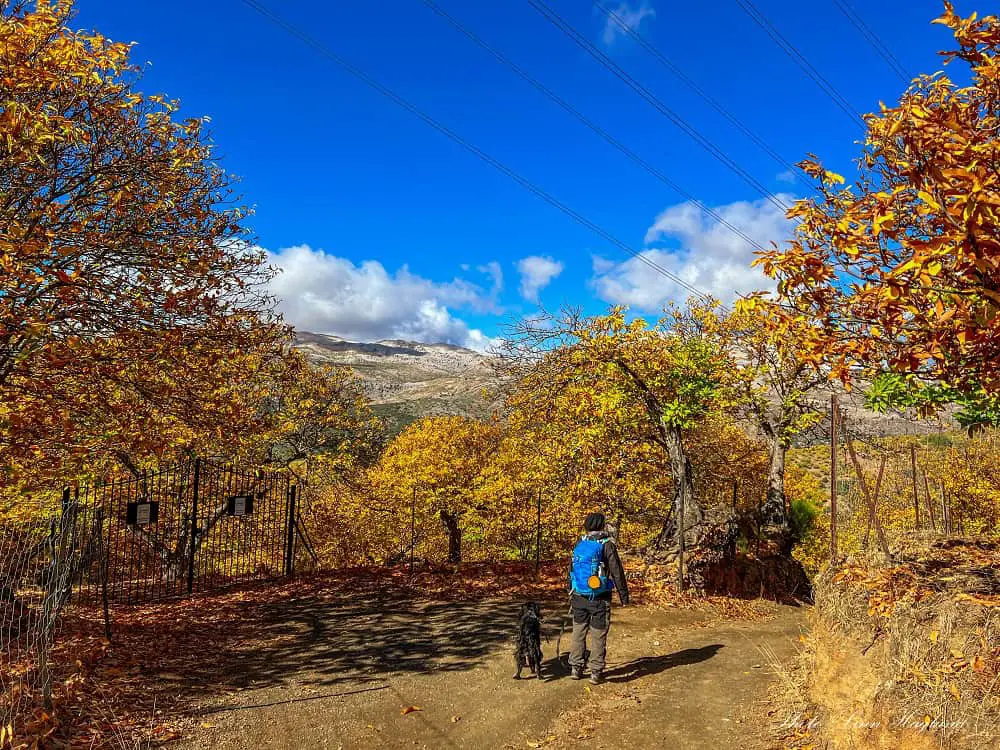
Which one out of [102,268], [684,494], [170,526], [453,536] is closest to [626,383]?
[684,494]

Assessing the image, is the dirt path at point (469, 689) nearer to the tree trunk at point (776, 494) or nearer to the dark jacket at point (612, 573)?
the dark jacket at point (612, 573)

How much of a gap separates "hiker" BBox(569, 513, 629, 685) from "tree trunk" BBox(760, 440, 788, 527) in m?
13.2

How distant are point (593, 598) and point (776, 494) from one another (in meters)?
14.1

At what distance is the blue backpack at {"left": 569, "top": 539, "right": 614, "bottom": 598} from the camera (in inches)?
289

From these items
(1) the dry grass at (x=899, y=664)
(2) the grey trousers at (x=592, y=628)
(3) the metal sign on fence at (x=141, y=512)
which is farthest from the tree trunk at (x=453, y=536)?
(1) the dry grass at (x=899, y=664)

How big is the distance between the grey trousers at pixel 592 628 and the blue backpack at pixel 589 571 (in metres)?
0.13

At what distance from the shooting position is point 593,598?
24.2 feet

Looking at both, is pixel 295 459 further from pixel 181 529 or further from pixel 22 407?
pixel 22 407

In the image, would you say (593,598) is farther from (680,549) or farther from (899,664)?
(680,549)

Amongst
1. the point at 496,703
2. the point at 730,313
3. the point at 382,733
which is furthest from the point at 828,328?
the point at 730,313

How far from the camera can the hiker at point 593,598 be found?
23.9 feet

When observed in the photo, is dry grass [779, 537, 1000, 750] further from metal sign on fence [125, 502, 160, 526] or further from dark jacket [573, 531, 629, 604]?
metal sign on fence [125, 502, 160, 526]

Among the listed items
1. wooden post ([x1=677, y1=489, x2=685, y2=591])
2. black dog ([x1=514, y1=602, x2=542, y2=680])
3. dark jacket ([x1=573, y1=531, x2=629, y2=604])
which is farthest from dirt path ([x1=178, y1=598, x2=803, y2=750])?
wooden post ([x1=677, y1=489, x2=685, y2=591])

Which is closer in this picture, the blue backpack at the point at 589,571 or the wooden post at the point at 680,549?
the blue backpack at the point at 589,571
